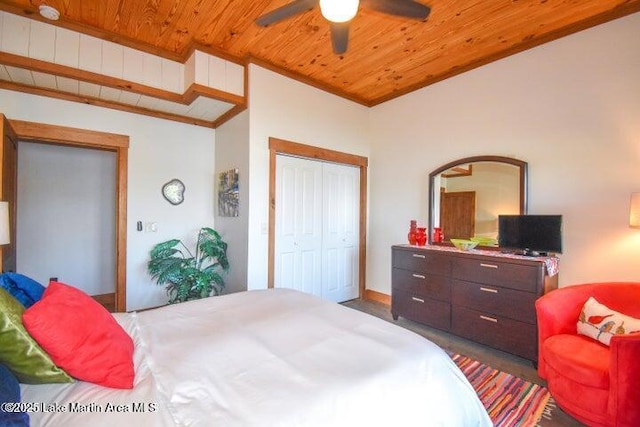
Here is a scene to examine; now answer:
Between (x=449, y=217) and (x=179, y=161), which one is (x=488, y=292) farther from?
(x=179, y=161)

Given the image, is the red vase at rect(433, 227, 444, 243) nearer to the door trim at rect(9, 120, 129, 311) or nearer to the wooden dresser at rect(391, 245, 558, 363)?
the wooden dresser at rect(391, 245, 558, 363)

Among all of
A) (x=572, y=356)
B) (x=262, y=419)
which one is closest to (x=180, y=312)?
(x=262, y=419)

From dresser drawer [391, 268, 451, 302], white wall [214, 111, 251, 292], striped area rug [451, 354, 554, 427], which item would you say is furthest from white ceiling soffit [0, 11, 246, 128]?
striped area rug [451, 354, 554, 427]

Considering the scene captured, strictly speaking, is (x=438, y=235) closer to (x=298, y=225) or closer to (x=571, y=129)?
(x=571, y=129)

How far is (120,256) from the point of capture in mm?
3199

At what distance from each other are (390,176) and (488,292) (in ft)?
6.22

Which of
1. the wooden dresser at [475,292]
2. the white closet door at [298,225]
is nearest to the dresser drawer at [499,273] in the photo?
the wooden dresser at [475,292]

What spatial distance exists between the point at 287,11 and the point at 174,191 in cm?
256

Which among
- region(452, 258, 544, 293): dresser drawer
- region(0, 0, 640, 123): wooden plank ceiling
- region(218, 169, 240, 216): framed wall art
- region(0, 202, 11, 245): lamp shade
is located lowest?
region(452, 258, 544, 293): dresser drawer

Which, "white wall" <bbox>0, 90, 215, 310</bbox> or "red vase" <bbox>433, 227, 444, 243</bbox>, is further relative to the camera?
"red vase" <bbox>433, 227, 444, 243</bbox>

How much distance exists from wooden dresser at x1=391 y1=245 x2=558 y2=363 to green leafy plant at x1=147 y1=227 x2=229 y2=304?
2.01m

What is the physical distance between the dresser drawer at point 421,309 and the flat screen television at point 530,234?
82 centimetres

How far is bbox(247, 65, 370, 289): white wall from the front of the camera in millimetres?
3107

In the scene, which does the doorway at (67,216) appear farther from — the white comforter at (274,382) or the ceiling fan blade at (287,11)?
the ceiling fan blade at (287,11)
